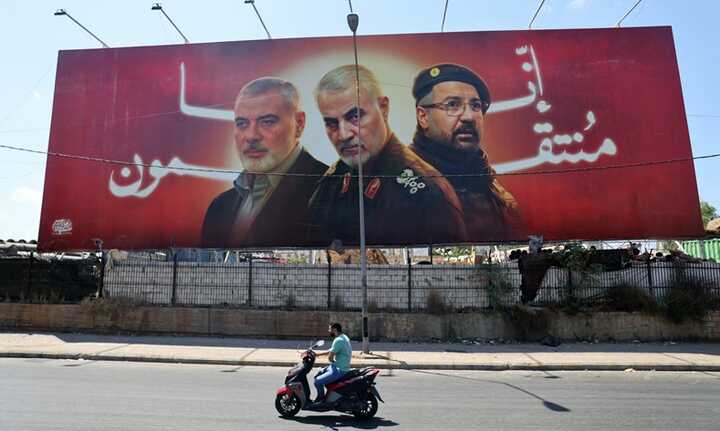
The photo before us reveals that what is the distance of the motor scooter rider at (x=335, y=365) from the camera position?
7156 millimetres

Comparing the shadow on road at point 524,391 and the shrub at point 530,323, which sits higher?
the shrub at point 530,323

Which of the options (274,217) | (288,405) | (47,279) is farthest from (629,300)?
(47,279)

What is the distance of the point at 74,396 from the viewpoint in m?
Answer: 8.00

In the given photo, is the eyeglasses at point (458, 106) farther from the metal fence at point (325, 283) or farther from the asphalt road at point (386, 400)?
the asphalt road at point (386, 400)

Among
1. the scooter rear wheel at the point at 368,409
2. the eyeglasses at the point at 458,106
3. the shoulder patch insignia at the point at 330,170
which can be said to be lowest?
the scooter rear wheel at the point at 368,409

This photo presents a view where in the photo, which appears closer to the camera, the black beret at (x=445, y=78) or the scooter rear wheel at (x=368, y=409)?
the scooter rear wheel at (x=368, y=409)

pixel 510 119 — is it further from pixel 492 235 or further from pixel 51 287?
pixel 51 287

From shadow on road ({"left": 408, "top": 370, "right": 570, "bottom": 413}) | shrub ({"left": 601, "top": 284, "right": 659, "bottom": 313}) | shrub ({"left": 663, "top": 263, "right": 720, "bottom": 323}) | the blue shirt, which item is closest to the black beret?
shrub ({"left": 601, "top": 284, "right": 659, "bottom": 313})

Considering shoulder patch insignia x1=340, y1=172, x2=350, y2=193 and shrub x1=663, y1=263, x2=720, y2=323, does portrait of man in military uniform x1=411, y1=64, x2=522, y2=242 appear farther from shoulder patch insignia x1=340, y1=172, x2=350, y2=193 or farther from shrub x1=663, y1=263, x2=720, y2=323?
shrub x1=663, y1=263, x2=720, y2=323

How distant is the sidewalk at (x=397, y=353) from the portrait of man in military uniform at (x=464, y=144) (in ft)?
35.7

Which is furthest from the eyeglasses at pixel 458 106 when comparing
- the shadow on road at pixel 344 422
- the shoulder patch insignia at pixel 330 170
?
the shadow on road at pixel 344 422

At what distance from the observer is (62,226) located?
27.8 meters

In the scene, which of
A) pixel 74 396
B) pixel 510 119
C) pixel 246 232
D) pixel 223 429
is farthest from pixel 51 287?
pixel 510 119

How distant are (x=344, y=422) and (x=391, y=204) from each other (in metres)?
19.9
